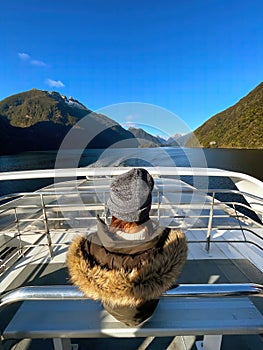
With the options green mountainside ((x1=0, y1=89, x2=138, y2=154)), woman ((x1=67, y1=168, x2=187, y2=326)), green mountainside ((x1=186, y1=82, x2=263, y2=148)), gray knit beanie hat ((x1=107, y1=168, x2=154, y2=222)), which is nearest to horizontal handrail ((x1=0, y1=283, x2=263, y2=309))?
woman ((x1=67, y1=168, x2=187, y2=326))

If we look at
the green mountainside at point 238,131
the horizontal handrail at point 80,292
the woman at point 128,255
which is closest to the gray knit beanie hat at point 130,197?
the woman at point 128,255

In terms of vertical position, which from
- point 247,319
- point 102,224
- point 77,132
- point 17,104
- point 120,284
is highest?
point 17,104

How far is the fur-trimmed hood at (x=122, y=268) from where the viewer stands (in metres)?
0.67

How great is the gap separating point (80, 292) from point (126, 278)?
194 millimetres

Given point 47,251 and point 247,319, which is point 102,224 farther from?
point 47,251

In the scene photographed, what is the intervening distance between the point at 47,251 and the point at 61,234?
0.48 m

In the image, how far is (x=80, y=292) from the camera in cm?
71

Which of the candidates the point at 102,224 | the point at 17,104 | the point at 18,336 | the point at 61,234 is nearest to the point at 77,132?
the point at 102,224

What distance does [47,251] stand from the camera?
2258 millimetres

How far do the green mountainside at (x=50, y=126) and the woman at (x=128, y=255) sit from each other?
1000 millimetres

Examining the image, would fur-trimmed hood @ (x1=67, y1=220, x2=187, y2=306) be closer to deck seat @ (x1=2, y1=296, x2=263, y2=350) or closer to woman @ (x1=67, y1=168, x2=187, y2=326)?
woman @ (x1=67, y1=168, x2=187, y2=326)

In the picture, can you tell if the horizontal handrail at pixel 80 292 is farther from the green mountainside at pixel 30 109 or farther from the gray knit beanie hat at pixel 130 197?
the green mountainside at pixel 30 109

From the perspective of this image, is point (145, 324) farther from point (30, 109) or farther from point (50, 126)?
point (30, 109)

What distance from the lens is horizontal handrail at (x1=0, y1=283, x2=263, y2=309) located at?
2.35 feet
